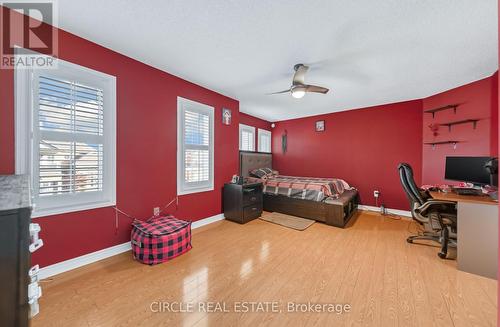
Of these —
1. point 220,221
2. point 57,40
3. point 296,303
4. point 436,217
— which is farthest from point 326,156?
point 57,40

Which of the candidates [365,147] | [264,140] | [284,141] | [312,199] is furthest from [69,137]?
[365,147]

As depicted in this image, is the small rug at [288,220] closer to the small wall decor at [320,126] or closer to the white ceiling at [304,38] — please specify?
the white ceiling at [304,38]

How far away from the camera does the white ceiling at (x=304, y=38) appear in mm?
1560

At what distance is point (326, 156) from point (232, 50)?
3.67 m

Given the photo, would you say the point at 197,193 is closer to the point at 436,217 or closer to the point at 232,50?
the point at 232,50

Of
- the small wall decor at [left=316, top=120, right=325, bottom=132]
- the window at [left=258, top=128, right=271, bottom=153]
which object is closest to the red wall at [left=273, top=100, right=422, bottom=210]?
the small wall decor at [left=316, top=120, right=325, bottom=132]

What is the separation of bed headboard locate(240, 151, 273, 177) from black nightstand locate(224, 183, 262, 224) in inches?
Result: 36.6

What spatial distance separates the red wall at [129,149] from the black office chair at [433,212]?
2972 mm

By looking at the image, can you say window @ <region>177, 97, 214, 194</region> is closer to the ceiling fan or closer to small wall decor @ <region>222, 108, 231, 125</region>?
small wall decor @ <region>222, 108, 231, 125</region>

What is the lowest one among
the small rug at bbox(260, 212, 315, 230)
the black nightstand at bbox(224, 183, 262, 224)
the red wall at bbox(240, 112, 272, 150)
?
the small rug at bbox(260, 212, 315, 230)

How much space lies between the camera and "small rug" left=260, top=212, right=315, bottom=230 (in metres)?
3.27

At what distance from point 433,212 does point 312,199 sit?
1.62 metres

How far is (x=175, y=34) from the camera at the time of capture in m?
1.91

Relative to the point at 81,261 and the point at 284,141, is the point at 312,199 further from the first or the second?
the point at 81,261
